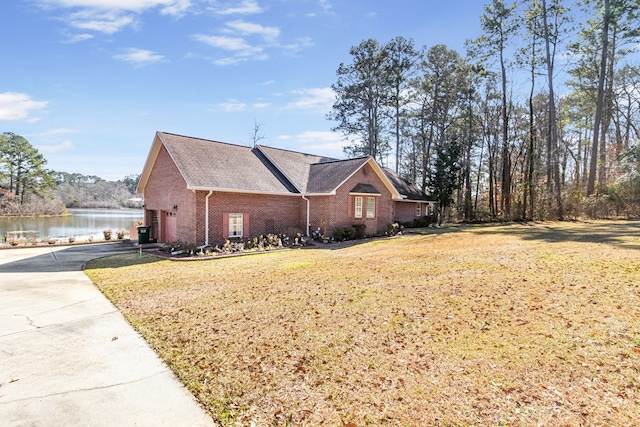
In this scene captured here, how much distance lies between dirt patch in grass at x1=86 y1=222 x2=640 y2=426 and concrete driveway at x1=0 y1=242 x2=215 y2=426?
0.88ft

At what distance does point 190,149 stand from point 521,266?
618 inches

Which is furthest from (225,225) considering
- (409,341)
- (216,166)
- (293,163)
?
(409,341)

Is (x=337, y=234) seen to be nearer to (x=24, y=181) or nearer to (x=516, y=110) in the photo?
(x=516, y=110)

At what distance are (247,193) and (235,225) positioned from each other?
1.75 metres

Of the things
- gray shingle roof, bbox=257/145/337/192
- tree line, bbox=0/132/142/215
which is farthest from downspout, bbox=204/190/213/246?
tree line, bbox=0/132/142/215

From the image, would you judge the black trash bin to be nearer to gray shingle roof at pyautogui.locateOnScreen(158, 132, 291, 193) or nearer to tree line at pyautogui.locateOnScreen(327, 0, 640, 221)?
gray shingle roof at pyautogui.locateOnScreen(158, 132, 291, 193)

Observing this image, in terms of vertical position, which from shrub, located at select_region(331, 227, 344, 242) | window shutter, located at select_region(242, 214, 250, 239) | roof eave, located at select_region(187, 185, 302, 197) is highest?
roof eave, located at select_region(187, 185, 302, 197)

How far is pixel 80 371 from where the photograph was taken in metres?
4.32

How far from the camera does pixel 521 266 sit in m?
8.83

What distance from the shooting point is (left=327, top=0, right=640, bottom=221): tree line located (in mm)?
25312

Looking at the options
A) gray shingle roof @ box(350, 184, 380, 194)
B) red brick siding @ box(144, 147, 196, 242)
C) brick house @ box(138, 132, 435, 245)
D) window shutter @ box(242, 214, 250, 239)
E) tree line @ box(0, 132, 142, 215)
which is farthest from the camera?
tree line @ box(0, 132, 142, 215)

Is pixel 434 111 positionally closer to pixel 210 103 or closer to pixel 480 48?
pixel 480 48

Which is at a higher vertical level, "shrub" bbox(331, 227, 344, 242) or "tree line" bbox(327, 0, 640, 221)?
"tree line" bbox(327, 0, 640, 221)

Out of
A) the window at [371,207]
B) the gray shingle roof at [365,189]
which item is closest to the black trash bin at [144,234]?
the gray shingle roof at [365,189]
